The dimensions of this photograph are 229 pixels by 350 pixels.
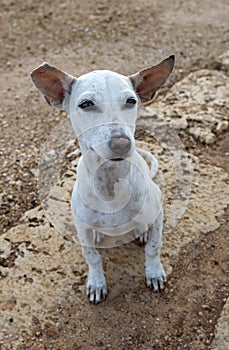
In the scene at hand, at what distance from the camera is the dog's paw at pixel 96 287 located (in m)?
4.09

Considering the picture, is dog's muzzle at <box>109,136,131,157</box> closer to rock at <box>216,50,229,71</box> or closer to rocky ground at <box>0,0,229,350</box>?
rocky ground at <box>0,0,229,350</box>

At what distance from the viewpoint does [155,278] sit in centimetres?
413

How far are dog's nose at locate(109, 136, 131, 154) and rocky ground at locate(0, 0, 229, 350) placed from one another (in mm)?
1464

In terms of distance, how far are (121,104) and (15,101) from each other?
3.30m

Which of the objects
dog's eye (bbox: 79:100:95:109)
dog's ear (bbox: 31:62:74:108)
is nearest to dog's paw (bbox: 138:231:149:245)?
dog's ear (bbox: 31:62:74:108)

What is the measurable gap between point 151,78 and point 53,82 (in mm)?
674

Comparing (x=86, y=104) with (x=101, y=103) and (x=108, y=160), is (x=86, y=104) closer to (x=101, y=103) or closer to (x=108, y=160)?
(x=101, y=103)

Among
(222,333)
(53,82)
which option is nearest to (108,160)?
(53,82)

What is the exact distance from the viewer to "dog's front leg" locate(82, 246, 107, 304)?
4.05m

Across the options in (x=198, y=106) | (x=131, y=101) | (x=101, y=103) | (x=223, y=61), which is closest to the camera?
(x=101, y=103)

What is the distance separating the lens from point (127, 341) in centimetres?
387

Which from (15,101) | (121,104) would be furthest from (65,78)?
(15,101)

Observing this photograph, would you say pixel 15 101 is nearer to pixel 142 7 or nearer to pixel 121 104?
pixel 142 7

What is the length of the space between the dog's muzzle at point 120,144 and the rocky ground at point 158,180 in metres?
1.46
